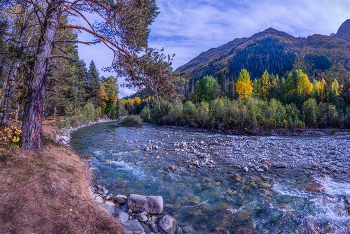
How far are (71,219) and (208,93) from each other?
6258cm

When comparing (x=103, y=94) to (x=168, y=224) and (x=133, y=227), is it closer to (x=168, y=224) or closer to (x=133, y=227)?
(x=133, y=227)

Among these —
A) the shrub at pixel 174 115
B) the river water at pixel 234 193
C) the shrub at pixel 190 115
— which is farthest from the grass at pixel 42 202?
the shrub at pixel 174 115

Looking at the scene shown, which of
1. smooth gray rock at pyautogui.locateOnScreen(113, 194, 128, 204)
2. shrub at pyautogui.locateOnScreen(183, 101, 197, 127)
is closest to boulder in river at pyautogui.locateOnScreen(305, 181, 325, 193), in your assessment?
smooth gray rock at pyautogui.locateOnScreen(113, 194, 128, 204)

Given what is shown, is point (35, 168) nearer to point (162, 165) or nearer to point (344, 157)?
point (162, 165)

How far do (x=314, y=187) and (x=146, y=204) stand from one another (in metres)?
6.53

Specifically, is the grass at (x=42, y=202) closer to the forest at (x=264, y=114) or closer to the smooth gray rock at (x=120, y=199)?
the smooth gray rock at (x=120, y=199)

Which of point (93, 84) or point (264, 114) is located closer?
point (264, 114)

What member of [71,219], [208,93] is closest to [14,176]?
[71,219]

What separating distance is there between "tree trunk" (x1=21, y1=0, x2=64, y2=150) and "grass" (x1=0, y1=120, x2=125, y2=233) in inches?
28.0

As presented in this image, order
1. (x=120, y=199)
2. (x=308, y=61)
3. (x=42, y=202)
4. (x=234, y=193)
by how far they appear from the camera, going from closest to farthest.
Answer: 1. (x=42, y=202)
2. (x=120, y=199)
3. (x=234, y=193)
4. (x=308, y=61)

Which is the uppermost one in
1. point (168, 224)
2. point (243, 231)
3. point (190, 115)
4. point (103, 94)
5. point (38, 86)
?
point (103, 94)

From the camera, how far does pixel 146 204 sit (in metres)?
4.57

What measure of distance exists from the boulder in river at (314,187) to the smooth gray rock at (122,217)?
661cm

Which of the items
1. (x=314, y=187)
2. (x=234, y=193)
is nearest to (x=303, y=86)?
(x=314, y=187)
